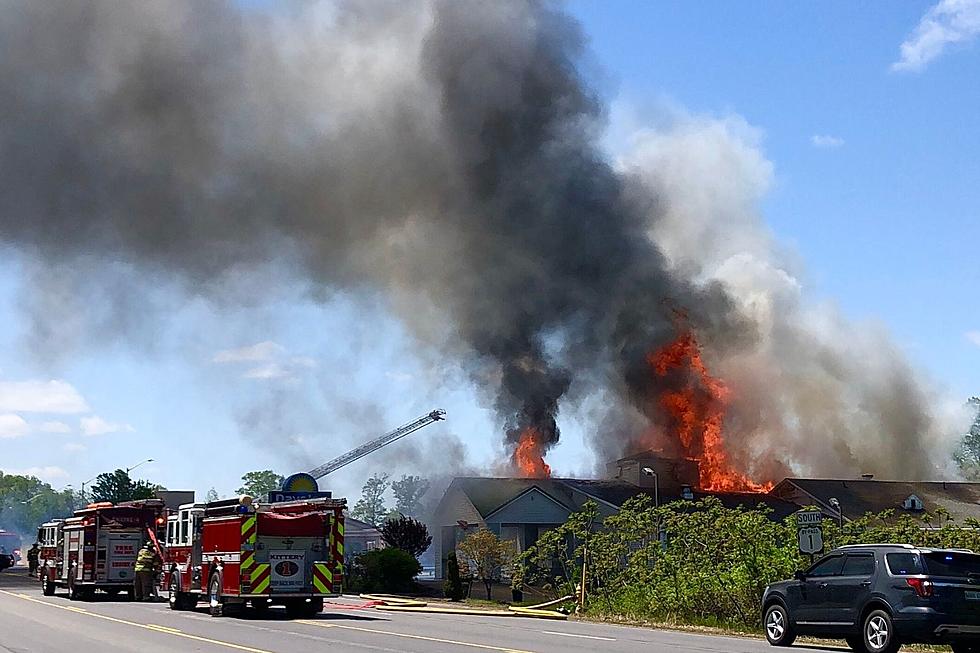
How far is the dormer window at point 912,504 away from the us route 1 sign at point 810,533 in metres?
50.1

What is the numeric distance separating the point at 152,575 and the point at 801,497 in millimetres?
44421

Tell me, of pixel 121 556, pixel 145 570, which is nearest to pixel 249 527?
pixel 145 570

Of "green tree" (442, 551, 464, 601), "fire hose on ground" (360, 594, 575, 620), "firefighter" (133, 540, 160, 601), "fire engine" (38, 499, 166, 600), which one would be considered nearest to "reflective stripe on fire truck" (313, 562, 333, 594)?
"fire hose on ground" (360, 594, 575, 620)

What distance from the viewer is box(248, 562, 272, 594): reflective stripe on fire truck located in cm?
2703

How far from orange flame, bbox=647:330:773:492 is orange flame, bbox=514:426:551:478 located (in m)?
9.05

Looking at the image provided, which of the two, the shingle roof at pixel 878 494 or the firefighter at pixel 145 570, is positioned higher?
the shingle roof at pixel 878 494

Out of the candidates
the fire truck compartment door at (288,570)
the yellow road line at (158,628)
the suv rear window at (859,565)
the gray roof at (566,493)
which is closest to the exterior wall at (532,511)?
the gray roof at (566,493)

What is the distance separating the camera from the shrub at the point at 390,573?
46.3 metres

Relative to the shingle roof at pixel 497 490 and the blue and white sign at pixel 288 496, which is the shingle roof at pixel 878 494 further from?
the blue and white sign at pixel 288 496

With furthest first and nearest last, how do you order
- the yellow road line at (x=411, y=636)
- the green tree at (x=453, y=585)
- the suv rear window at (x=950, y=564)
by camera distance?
the green tree at (x=453, y=585) → the yellow road line at (x=411, y=636) → the suv rear window at (x=950, y=564)

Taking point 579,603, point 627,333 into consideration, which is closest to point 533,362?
point 627,333

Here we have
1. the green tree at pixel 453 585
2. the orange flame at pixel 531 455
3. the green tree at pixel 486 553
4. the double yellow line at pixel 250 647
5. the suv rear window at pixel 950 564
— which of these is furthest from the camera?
the orange flame at pixel 531 455

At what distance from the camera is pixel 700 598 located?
26.8 m

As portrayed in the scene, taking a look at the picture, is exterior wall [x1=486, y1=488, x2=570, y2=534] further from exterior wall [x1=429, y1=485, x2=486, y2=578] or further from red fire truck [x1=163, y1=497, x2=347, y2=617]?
red fire truck [x1=163, y1=497, x2=347, y2=617]
